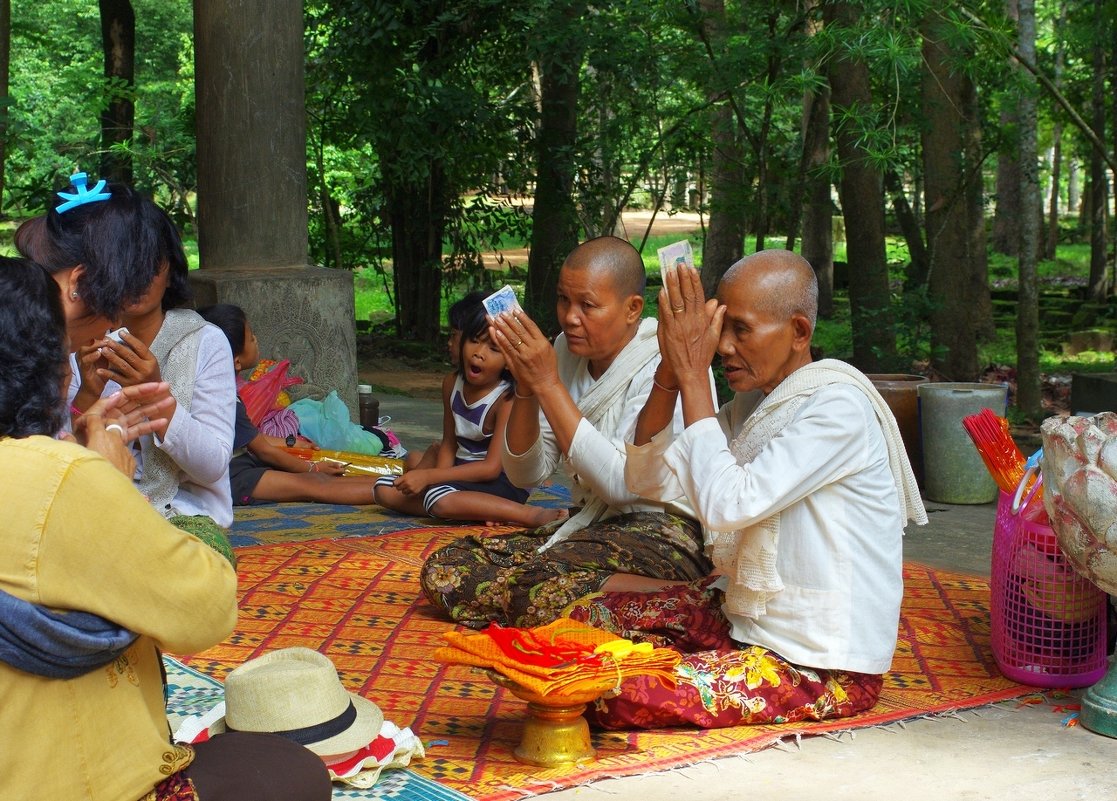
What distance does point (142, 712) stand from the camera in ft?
6.57

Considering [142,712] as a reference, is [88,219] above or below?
above

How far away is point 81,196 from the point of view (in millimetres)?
3219

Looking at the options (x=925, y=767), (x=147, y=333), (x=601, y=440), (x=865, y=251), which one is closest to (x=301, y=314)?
(x=865, y=251)

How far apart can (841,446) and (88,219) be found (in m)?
1.93

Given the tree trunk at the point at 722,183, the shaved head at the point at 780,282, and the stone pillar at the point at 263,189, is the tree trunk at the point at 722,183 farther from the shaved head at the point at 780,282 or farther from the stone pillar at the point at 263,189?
the shaved head at the point at 780,282

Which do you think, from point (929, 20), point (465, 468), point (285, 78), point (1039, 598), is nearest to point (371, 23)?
point (285, 78)

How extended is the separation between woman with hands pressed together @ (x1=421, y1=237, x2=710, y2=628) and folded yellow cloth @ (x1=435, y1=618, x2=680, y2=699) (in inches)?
26.2

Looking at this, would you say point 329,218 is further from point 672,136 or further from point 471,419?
point 471,419

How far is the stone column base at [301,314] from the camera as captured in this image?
7.41 meters

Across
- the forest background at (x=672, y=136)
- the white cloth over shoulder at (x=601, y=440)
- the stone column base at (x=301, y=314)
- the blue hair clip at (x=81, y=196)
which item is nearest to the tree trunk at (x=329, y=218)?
the forest background at (x=672, y=136)

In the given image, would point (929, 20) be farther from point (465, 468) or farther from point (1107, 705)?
point (1107, 705)

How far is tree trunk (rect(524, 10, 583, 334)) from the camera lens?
1091cm

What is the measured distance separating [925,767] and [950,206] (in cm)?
681

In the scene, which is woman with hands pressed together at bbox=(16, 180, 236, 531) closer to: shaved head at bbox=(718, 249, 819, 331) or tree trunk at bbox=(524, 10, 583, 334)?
shaved head at bbox=(718, 249, 819, 331)
